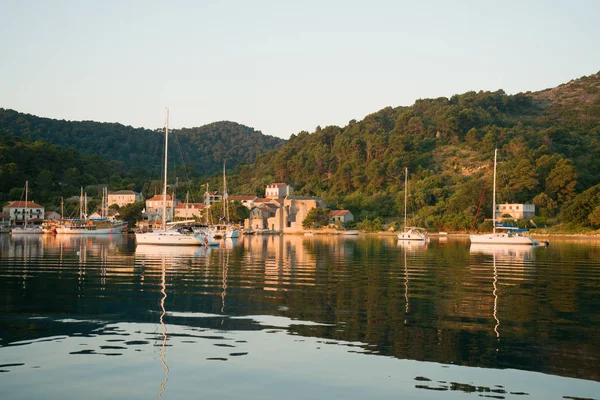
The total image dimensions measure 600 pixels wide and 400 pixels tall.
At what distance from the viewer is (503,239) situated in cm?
5925

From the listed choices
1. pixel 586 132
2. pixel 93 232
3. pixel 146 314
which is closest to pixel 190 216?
pixel 93 232

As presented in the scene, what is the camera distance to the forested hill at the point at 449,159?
10238 cm

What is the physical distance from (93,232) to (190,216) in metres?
32.0

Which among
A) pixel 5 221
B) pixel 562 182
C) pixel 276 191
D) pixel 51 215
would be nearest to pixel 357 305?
pixel 562 182

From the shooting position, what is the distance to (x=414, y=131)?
15588 centimetres

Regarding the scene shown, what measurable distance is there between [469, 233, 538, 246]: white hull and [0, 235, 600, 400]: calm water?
113 ft

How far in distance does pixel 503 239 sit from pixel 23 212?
91.7m

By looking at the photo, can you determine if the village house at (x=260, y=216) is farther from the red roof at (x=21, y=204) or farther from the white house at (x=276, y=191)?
the red roof at (x=21, y=204)

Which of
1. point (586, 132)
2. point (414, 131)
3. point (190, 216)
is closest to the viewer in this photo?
point (190, 216)

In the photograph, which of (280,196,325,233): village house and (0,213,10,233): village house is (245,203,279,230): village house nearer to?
(280,196,325,233): village house

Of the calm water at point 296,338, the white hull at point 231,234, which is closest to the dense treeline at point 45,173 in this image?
the white hull at point 231,234

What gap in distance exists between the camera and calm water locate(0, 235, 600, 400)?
9.75 m

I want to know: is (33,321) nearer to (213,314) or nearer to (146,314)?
(146,314)

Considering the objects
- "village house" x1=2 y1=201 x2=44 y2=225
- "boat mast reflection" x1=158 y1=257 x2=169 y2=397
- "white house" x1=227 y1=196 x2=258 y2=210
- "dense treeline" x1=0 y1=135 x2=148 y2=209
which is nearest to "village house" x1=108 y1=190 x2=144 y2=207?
"dense treeline" x1=0 y1=135 x2=148 y2=209
